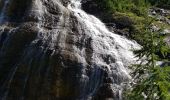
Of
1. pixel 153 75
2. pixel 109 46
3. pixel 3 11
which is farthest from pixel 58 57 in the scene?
pixel 153 75

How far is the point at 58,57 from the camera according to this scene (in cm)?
2345

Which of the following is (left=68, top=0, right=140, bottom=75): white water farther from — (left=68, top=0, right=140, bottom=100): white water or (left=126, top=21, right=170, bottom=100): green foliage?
(left=126, top=21, right=170, bottom=100): green foliage

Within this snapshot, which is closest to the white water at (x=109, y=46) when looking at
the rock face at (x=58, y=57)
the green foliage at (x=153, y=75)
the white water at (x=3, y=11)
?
the rock face at (x=58, y=57)

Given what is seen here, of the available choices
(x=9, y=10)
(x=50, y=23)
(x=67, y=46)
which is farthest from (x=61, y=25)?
(x=9, y=10)

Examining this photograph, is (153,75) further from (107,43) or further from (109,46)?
(107,43)

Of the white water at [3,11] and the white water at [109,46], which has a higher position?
the white water at [3,11]

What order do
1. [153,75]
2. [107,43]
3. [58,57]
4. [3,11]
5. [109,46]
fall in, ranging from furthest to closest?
[3,11], [107,43], [109,46], [58,57], [153,75]

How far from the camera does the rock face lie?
22.6 m

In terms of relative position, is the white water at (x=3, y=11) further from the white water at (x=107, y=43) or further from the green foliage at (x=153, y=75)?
the green foliage at (x=153, y=75)

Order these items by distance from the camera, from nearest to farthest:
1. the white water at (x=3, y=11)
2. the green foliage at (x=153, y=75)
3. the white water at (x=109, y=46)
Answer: the green foliage at (x=153, y=75), the white water at (x=109, y=46), the white water at (x=3, y=11)

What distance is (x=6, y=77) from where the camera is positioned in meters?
24.0

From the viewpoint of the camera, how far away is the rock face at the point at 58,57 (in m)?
22.6

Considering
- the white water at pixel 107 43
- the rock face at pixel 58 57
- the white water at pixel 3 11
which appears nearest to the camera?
the rock face at pixel 58 57

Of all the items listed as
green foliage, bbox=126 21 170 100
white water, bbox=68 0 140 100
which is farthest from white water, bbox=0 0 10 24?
green foliage, bbox=126 21 170 100
